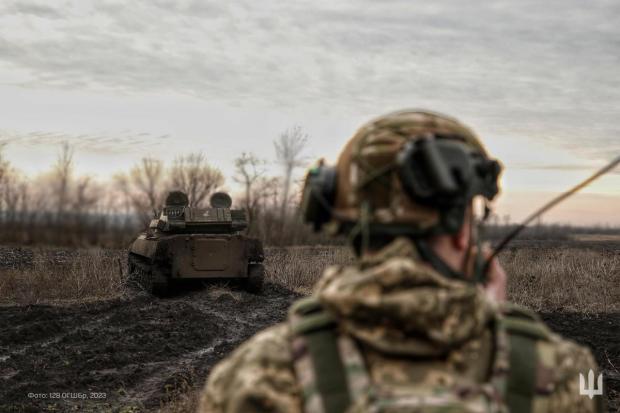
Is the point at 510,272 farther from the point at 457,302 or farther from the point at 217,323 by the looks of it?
the point at 457,302

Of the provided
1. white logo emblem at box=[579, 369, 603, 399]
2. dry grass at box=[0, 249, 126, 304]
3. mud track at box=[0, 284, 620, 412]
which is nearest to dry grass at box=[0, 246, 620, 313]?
dry grass at box=[0, 249, 126, 304]

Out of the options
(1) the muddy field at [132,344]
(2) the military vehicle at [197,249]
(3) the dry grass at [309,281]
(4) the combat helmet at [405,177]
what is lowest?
(1) the muddy field at [132,344]

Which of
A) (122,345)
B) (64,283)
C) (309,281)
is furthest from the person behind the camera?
(309,281)

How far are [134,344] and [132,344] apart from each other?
0.03 metres

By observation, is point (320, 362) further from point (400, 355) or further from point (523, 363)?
point (523, 363)

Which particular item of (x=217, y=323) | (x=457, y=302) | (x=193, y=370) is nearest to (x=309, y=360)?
A: (x=457, y=302)

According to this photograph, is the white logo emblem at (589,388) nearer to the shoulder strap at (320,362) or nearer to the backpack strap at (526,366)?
the backpack strap at (526,366)

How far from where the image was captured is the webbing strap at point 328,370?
1.26 m

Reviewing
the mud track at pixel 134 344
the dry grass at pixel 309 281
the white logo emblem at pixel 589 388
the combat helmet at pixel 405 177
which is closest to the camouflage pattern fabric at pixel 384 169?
the combat helmet at pixel 405 177

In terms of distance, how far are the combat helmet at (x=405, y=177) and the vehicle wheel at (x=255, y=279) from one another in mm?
12843

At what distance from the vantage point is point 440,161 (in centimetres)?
134

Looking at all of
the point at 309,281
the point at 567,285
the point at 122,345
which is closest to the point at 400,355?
the point at 122,345

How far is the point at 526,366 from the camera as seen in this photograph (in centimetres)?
138

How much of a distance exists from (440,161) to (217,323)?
9.73 meters
